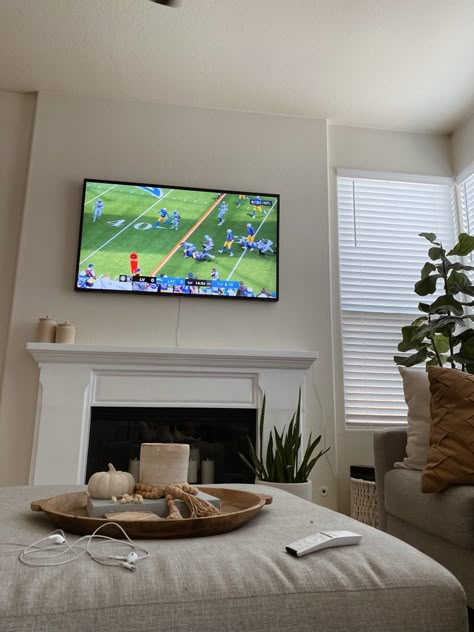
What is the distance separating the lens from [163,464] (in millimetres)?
1145

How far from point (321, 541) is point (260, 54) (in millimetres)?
2896

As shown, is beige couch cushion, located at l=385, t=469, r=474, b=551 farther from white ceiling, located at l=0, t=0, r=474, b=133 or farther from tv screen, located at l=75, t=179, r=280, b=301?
white ceiling, located at l=0, t=0, r=474, b=133

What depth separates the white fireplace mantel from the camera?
110 inches

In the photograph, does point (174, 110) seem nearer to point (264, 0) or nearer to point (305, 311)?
point (264, 0)

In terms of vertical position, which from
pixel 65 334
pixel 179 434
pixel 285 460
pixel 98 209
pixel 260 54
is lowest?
pixel 285 460

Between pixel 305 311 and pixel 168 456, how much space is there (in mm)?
2271

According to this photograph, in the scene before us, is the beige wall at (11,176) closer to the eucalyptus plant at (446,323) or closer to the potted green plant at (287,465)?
the potted green plant at (287,465)

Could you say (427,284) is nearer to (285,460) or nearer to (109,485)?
(285,460)

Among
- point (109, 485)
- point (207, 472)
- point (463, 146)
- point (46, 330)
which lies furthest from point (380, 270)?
point (109, 485)

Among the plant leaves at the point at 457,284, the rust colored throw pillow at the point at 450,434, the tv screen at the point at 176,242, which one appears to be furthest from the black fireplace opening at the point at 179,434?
the rust colored throw pillow at the point at 450,434

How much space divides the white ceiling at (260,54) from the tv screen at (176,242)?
2.21 ft

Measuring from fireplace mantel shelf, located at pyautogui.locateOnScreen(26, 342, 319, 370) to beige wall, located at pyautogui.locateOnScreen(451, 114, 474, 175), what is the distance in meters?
1.84

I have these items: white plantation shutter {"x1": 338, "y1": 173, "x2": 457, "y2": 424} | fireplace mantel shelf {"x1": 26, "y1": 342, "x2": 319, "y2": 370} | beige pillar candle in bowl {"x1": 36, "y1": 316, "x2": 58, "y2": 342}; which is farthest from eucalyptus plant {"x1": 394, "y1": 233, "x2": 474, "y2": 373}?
beige pillar candle in bowl {"x1": 36, "y1": 316, "x2": 58, "y2": 342}

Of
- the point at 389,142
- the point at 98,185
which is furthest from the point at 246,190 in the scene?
the point at 389,142
